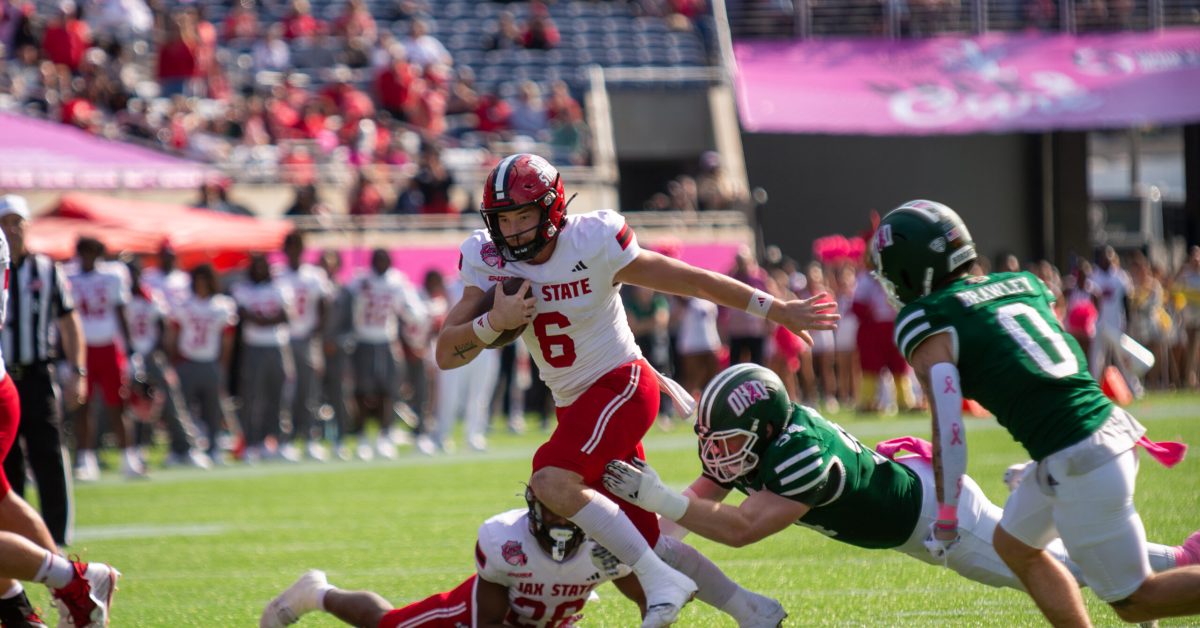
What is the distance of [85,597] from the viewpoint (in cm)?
535

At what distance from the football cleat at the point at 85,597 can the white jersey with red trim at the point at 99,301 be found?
7.49 m

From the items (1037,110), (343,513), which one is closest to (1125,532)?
(343,513)

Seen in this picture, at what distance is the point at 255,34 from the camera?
22.1 metres

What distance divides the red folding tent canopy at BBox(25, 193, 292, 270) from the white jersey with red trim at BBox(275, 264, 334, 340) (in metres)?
1.55

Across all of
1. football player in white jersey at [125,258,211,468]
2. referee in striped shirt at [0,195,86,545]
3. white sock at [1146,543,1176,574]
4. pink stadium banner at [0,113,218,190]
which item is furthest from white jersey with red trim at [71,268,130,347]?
white sock at [1146,543,1176,574]

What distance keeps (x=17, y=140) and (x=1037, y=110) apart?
1430 cm

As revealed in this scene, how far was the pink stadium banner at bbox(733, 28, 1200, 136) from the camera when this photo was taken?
2231cm

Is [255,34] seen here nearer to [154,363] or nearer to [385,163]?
[385,163]

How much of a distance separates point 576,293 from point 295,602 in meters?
1.46

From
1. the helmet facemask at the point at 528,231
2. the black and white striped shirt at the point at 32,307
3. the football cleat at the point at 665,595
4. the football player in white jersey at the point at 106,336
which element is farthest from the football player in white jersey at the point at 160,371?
the football cleat at the point at 665,595

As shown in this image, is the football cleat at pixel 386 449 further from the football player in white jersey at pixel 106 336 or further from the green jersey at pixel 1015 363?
the green jersey at pixel 1015 363

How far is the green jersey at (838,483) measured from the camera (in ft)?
16.3

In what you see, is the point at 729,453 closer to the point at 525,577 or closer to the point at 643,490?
the point at 643,490

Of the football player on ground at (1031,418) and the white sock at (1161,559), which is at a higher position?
the football player on ground at (1031,418)
